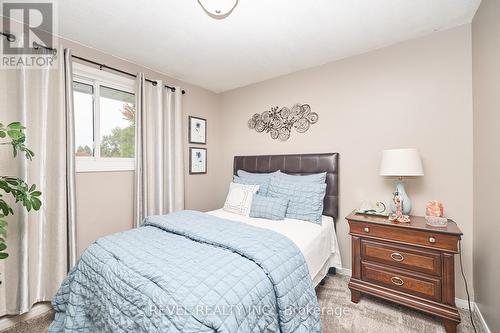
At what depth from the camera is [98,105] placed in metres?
2.53

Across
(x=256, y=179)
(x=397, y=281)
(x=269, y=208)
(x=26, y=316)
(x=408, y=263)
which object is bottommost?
(x=26, y=316)

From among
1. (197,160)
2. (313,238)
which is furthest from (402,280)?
(197,160)

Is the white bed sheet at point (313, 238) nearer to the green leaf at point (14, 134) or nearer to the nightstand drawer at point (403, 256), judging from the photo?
the nightstand drawer at point (403, 256)

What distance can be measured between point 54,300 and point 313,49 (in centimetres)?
333

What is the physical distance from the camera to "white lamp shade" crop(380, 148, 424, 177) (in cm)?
196

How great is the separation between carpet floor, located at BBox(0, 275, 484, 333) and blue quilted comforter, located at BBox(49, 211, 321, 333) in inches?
13.7

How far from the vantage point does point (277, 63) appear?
2.82 metres

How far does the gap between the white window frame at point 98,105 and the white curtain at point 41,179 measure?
188 mm

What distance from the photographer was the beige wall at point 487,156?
4.97 ft

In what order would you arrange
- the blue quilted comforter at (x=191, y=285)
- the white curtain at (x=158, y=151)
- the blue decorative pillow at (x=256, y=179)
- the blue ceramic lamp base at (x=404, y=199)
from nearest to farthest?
the blue quilted comforter at (x=191, y=285), the blue ceramic lamp base at (x=404, y=199), the white curtain at (x=158, y=151), the blue decorative pillow at (x=256, y=179)

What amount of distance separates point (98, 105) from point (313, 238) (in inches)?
104

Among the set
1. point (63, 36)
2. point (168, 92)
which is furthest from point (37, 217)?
point (168, 92)

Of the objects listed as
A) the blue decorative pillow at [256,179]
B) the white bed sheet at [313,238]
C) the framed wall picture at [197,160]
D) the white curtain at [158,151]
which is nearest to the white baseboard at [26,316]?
the white curtain at [158,151]

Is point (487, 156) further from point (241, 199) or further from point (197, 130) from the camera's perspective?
point (197, 130)
